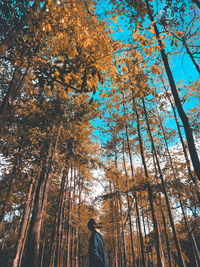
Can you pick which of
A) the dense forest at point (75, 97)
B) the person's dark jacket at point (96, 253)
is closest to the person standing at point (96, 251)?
the person's dark jacket at point (96, 253)

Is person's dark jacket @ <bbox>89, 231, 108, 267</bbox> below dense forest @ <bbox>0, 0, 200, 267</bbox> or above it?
below

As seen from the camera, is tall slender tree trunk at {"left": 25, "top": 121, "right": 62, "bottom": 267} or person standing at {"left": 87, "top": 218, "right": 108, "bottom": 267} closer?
person standing at {"left": 87, "top": 218, "right": 108, "bottom": 267}

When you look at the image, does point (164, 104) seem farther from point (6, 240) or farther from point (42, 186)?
point (6, 240)

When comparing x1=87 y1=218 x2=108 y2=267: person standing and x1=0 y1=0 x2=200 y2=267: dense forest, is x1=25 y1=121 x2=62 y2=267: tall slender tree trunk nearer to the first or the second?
x1=0 y1=0 x2=200 y2=267: dense forest

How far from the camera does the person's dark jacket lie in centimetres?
314

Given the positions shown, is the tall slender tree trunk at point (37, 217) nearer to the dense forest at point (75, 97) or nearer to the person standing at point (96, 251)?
the dense forest at point (75, 97)

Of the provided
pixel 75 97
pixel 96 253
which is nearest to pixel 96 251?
pixel 96 253

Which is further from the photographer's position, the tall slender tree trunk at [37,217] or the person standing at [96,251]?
the tall slender tree trunk at [37,217]

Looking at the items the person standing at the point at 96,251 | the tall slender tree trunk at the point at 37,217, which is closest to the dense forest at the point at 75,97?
the tall slender tree trunk at the point at 37,217

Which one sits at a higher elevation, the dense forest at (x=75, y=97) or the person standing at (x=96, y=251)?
the dense forest at (x=75, y=97)

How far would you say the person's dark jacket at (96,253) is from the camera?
3137mm

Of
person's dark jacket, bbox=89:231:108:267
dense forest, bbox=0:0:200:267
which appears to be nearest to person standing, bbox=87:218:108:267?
person's dark jacket, bbox=89:231:108:267

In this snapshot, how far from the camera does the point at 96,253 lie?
10.5 feet

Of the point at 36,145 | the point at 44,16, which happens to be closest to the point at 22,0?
the point at 44,16
